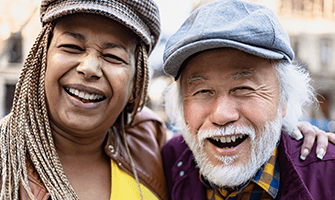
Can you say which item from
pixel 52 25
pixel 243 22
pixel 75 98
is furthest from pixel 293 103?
pixel 52 25

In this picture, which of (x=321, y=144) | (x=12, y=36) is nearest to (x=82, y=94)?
(x=321, y=144)

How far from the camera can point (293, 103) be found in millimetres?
2174

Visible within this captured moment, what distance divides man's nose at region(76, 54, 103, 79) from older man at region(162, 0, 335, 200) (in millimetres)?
476

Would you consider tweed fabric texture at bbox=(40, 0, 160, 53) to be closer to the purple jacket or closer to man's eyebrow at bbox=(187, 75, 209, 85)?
man's eyebrow at bbox=(187, 75, 209, 85)

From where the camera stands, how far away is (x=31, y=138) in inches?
66.5

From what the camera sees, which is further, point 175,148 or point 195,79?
point 175,148

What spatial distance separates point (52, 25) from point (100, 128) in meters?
0.75

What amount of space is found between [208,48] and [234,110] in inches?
16.7

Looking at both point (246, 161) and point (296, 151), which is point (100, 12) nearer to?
point (246, 161)

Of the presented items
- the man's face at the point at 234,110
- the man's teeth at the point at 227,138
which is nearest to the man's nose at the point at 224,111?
the man's face at the point at 234,110

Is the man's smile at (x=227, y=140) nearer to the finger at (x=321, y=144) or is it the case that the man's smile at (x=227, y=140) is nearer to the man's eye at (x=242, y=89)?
the man's eye at (x=242, y=89)

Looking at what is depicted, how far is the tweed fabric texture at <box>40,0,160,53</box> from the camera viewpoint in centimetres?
173

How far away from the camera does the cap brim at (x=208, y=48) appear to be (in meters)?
1.65

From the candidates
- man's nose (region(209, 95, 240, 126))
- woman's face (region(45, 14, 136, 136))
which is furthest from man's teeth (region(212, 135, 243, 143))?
woman's face (region(45, 14, 136, 136))
